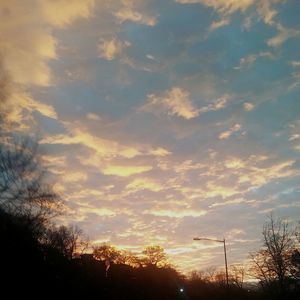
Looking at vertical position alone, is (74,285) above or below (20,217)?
below

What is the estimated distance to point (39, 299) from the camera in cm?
3481

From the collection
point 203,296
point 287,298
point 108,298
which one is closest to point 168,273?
point 203,296

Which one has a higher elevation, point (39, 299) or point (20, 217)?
point (20, 217)

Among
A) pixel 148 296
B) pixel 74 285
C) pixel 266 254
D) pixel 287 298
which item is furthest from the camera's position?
pixel 148 296

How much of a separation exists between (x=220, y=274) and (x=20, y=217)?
393ft

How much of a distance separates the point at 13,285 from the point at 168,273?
62307 millimetres

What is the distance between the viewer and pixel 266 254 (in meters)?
53.3

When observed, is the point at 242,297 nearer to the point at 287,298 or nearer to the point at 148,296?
the point at 148,296

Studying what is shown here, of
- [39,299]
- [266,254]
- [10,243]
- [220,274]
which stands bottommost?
[39,299]

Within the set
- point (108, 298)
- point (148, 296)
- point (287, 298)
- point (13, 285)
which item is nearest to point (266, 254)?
point (287, 298)

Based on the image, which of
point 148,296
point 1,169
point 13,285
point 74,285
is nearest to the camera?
point 1,169

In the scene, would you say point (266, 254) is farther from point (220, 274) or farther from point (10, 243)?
point (220, 274)

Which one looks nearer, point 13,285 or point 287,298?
point 13,285

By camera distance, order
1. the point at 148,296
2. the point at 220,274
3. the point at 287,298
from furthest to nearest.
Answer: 1. the point at 220,274
2. the point at 148,296
3. the point at 287,298
